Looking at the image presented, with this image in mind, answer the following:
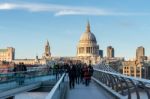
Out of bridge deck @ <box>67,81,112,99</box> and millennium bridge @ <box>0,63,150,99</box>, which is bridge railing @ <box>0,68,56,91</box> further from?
bridge deck @ <box>67,81,112,99</box>

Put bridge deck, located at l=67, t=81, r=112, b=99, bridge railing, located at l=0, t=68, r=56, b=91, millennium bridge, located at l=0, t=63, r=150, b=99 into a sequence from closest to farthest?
millennium bridge, located at l=0, t=63, r=150, b=99 → bridge deck, located at l=67, t=81, r=112, b=99 → bridge railing, located at l=0, t=68, r=56, b=91

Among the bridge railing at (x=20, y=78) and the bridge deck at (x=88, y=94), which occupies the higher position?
the bridge railing at (x=20, y=78)

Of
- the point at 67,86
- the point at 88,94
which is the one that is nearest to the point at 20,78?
the point at 67,86

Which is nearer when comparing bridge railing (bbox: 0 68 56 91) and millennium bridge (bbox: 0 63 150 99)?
millennium bridge (bbox: 0 63 150 99)

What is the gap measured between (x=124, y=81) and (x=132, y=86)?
1.61 metres

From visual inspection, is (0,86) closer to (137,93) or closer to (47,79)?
(137,93)

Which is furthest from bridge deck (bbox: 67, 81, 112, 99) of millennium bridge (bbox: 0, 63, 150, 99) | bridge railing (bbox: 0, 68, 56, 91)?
bridge railing (bbox: 0, 68, 56, 91)

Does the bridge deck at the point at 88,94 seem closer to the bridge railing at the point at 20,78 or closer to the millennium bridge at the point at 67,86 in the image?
the millennium bridge at the point at 67,86

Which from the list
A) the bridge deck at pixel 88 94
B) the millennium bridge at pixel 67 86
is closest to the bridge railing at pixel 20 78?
the millennium bridge at pixel 67 86

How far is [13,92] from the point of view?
26.9 metres

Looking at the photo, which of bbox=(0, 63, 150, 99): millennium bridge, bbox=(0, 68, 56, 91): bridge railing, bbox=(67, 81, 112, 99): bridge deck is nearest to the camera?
bbox=(0, 63, 150, 99): millennium bridge

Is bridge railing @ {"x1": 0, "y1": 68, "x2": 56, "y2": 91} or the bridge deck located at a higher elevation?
bridge railing @ {"x1": 0, "y1": 68, "x2": 56, "y2": 91}

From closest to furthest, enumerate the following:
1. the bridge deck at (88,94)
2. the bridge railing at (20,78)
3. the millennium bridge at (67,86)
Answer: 1. the millennium bridge at (67,86)
2. the bridge deck at (88,94)
3. the bridge railing at (20,78)

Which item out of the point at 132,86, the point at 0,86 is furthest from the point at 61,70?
the point at 132,86
